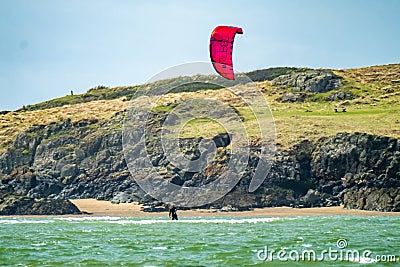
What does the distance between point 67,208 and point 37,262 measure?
3564 cm

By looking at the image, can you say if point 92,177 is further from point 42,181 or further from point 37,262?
point 37,262

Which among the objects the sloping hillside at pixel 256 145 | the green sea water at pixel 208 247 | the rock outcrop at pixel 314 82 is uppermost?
the rock outcrop at pixel 314 82

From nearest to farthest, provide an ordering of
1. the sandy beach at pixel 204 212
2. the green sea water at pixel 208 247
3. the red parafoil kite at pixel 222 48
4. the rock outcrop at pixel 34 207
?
the green sea water at pixel 208 247, the red parafoil kite at pixel 222 48, the sandy beach at pixel 204 212, the rock outcrop at pixel 34 207

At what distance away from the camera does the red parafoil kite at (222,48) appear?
34.8 m

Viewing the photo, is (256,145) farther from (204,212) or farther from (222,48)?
(222,48)

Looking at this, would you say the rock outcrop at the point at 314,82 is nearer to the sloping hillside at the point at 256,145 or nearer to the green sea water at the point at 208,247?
the sloping hillside at the point at 256,145

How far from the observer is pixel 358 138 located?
56688 millimetres

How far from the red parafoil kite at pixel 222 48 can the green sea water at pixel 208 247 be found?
8.84 m

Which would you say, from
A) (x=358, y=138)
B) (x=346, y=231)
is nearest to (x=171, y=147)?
(x=358, y=138)

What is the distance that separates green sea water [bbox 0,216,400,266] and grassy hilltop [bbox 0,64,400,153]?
3226 cm

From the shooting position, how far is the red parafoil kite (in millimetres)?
34812

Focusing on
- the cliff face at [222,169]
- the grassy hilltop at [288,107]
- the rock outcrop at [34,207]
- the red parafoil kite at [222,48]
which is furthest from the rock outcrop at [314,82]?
the red parafoil kite at [222,48]

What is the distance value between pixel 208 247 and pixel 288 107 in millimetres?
59415

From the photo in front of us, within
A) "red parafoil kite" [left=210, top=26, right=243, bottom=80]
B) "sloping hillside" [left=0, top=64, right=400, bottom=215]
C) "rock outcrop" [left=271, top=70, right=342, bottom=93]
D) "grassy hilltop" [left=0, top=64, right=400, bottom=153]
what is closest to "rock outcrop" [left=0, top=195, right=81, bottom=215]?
"sloping hillside" [left=0, top=64, right=400, bottom=215]
